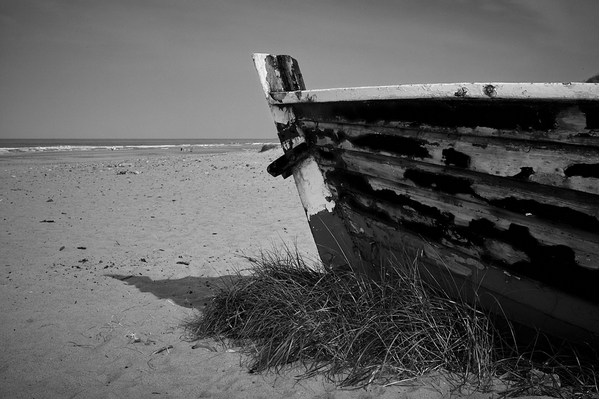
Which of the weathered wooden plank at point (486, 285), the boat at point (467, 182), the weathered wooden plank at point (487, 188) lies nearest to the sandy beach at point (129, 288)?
the weathered wooden plank at point (486, 285)

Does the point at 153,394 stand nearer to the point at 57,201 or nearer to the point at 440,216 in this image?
the point at 440,216

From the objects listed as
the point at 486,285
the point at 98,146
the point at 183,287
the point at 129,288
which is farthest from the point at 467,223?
the point at 98,146

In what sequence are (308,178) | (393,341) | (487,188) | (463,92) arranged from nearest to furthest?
(463,92)
(487,188)
(393,341)
(308,178)

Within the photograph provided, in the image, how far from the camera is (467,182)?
2125 millimetres

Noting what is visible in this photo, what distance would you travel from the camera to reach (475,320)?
2193mm

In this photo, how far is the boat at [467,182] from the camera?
5.82ft

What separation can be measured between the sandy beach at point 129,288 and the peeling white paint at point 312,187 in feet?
2.35

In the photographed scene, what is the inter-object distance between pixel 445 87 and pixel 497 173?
454 millimetres

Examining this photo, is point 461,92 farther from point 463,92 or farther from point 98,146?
point 98,146

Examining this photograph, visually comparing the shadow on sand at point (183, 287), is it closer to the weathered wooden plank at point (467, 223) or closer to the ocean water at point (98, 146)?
the weathered wooden plank at point (467, 223)

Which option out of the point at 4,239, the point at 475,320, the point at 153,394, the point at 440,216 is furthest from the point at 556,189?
the point at 4,239

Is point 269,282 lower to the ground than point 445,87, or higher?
lower

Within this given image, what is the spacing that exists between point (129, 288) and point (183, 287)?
0.48m

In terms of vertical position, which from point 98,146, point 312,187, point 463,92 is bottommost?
point 312,187
